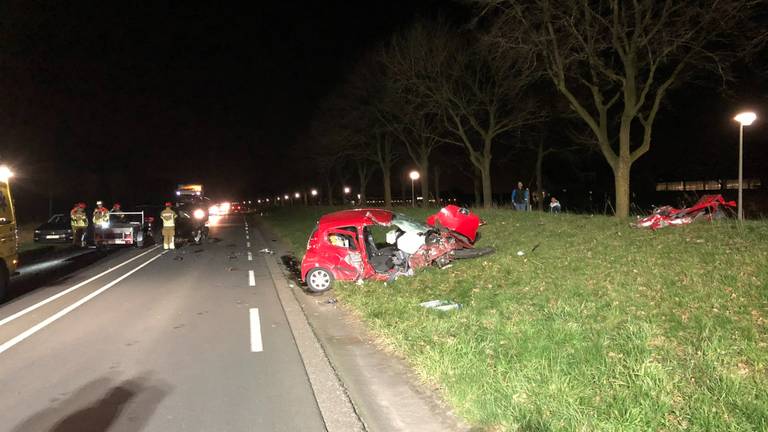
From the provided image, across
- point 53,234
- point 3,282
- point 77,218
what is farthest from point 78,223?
point 3,282

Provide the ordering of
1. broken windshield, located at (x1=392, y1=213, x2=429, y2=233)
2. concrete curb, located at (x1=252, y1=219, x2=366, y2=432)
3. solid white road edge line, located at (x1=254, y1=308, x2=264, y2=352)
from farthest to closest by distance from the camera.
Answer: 1. broken windshield, located at (x1=392, y1=213, x2=429, y2=233)
2. solid white road edge line, located at (x1=254, y1=308, x2=264, y2=352)
3. concrete curb, located at (x1=252, y1=219, x2=366, y2=432)

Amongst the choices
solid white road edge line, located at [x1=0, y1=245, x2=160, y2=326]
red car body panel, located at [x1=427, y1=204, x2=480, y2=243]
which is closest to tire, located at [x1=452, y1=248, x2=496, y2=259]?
red car body panel, located at [x1=427, y1=204, x2=480, y2=243]

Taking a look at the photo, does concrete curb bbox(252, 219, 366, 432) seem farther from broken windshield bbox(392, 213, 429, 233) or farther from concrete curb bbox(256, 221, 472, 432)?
broken windshield bbox(392, 213, 429, 233)

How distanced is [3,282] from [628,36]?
17.6 meters

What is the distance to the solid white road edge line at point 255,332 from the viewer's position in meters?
7.00

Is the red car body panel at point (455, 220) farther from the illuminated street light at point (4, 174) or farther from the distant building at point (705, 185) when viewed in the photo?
the distant building at point (705, 185)

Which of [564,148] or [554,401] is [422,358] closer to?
[554,401]

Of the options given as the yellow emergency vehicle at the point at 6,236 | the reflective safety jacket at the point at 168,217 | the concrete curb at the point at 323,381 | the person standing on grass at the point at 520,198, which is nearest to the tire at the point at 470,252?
the concrete curb at the point at 323,381

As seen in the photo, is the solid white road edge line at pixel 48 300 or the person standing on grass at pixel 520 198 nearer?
the solid white road edge line at pixel 48 300

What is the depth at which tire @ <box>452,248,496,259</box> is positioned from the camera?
11.6 m

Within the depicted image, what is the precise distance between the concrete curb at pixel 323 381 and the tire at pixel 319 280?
4.55ft

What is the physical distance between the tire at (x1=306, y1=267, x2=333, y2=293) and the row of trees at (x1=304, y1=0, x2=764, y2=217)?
9.47 metres

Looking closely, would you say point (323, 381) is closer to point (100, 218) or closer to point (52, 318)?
point (52, 318)

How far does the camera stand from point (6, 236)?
10.6 m
